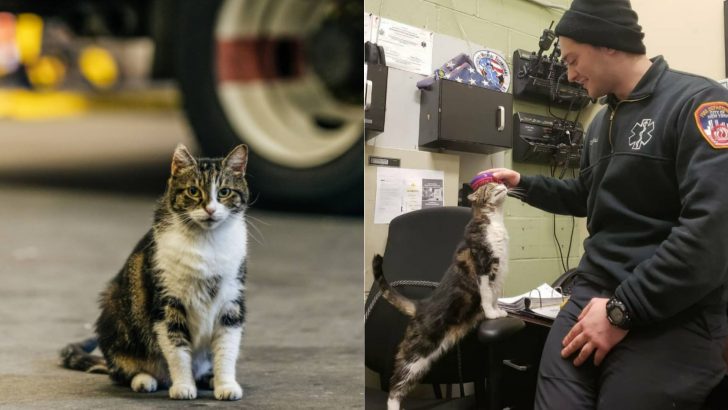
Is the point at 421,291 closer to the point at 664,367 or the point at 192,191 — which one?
the point at 664,367

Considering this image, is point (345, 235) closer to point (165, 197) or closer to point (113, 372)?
point (165, 197)

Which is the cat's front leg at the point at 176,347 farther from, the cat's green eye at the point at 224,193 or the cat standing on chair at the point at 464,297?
the cat standing on chair at the point at 464,297

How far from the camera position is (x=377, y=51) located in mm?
1275

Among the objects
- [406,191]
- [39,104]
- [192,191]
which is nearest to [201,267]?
[192,191]

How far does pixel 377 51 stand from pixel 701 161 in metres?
0.70

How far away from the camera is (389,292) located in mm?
1380

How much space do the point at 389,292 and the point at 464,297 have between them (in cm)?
19

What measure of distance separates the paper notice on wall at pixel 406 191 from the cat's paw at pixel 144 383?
604mm

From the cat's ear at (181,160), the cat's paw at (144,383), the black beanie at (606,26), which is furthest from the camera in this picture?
the black beanie at (606,26)

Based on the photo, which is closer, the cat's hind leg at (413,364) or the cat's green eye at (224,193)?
the cat's green eye at (224,193)

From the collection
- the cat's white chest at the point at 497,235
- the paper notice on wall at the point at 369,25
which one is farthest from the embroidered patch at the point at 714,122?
the paper notice on wall at the point at 369,25

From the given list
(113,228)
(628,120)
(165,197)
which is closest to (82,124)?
(113,228)

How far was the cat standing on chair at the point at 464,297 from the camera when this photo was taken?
4.20 ft

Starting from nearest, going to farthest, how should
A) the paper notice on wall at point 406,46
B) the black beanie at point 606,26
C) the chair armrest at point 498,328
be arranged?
the black beanie at point 606,26 → the chair armrest at point 498,328 → the paper notice on wall at point 406,46
